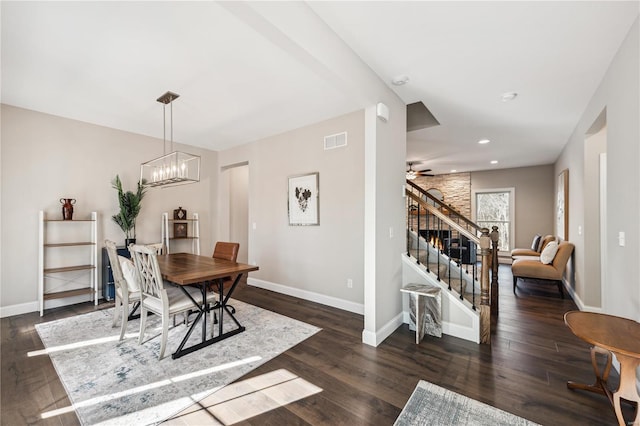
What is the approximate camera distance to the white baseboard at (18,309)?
11.3 ft

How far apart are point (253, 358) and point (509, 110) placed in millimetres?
4252

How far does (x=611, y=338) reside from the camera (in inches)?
58.4

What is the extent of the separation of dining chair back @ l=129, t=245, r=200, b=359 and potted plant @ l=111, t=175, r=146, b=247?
6.72ft

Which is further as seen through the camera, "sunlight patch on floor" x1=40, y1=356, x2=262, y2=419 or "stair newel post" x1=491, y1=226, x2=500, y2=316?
"stair newel post" x1=491, y1=226, x2=500, y2=316

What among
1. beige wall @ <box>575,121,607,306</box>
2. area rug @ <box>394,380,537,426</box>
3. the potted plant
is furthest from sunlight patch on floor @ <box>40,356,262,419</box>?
beige wall @ <box>575,121,607,306</box>

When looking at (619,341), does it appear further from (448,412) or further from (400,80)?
(400,80)

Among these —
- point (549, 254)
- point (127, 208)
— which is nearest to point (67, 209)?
point (127, 208)

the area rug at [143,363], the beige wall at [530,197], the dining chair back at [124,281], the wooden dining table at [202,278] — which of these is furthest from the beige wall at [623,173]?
the beige wall at [530,197]

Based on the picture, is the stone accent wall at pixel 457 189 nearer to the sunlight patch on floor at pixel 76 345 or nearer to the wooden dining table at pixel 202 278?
the wooden dining table at pixel 202 278

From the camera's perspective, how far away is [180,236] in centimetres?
513

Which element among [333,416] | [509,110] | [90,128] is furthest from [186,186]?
[509,110]

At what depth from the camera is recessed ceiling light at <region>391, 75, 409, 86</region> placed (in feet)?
8.93

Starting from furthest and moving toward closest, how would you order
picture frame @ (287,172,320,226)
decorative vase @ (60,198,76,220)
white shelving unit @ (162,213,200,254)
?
1. white shelving unit @ (162,213,200,254)
2. picture frame @ (287,172,320,226)
3. decorative vase @ (60,198,76,220)

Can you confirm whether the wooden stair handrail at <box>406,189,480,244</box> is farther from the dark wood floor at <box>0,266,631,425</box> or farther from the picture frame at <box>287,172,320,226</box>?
the picture frame at <box>287,172,320,226</box>
